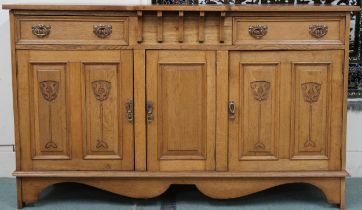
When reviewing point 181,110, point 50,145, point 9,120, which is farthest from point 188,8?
point 9,120

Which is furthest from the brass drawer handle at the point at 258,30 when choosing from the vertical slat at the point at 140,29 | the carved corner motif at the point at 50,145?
the carved corner motif at the point at 50,145

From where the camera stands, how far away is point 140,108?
9.16 feet

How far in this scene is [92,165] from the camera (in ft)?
9.23

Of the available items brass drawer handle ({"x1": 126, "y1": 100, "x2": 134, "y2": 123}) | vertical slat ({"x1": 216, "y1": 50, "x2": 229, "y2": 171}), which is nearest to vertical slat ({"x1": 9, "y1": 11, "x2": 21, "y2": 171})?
brass drawer handle ({"x1": 126, "y1": 100, "x2": 134, "y2": 123})

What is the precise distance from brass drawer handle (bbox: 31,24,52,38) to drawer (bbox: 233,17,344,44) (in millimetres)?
976

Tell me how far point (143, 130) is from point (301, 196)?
1048 millimetres

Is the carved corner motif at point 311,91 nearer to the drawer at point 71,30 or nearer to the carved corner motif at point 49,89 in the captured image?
the drawer at point 71,30

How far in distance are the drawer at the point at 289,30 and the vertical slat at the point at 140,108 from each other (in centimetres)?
51

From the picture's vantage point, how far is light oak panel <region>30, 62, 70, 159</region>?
2760 mm

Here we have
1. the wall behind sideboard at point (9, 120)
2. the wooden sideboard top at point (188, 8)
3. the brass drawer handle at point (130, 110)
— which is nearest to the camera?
the wooden sideboard top at point (188, 8)

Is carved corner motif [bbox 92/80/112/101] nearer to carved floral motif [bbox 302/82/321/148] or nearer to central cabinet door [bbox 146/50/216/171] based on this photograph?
central cabinet door [bbox 146/50/216/171]

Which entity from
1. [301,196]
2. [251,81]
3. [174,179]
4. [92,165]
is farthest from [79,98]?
[301,196]

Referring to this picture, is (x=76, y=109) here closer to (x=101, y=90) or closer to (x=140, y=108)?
(x=101, y=90)

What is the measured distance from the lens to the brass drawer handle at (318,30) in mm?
2732
